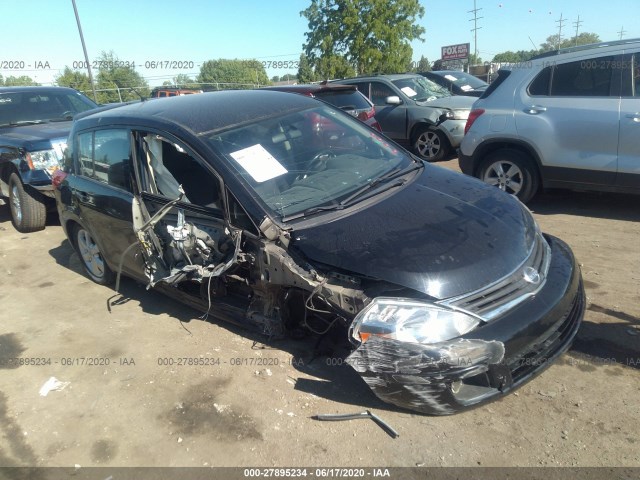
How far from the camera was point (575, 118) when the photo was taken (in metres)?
5.30

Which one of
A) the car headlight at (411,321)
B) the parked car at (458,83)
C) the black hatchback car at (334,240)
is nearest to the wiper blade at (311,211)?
the black hatchback car at (334,240)

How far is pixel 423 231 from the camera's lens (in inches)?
111

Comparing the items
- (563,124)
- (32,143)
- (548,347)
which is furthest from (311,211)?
(32,143)

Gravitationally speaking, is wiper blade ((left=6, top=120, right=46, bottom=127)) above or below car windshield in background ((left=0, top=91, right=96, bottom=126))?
below

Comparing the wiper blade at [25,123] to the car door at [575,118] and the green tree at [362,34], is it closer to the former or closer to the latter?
the car door at [575,118]

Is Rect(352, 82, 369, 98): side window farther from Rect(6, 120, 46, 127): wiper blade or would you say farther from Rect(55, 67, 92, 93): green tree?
Rect(55, 67, 92, 93): green tree

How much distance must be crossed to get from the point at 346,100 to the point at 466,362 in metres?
6.99

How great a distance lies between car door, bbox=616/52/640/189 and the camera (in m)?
4.97

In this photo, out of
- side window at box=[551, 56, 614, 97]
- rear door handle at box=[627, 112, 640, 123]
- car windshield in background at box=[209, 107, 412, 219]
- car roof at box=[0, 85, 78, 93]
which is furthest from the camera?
car roof at box=[0, 85, 78, 93]

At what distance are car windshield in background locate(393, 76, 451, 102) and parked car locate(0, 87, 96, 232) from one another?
5.85 meters

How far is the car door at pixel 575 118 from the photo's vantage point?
5148 millimetres

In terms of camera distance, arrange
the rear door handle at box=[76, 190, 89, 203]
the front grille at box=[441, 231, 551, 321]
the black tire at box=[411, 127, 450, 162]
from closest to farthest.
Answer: the front grille at box=[441, 231, 551, 321] < the rear door handle at box=[76, 190, 89, 203] < the black tire at box=[411, 127, 450, 162]

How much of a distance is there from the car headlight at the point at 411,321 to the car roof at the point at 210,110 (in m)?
1.80

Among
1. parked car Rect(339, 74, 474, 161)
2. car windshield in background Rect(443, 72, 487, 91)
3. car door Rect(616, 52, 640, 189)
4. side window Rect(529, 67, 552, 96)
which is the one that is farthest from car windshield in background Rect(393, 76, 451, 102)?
car door Rect(616, 52, 640, 189)
